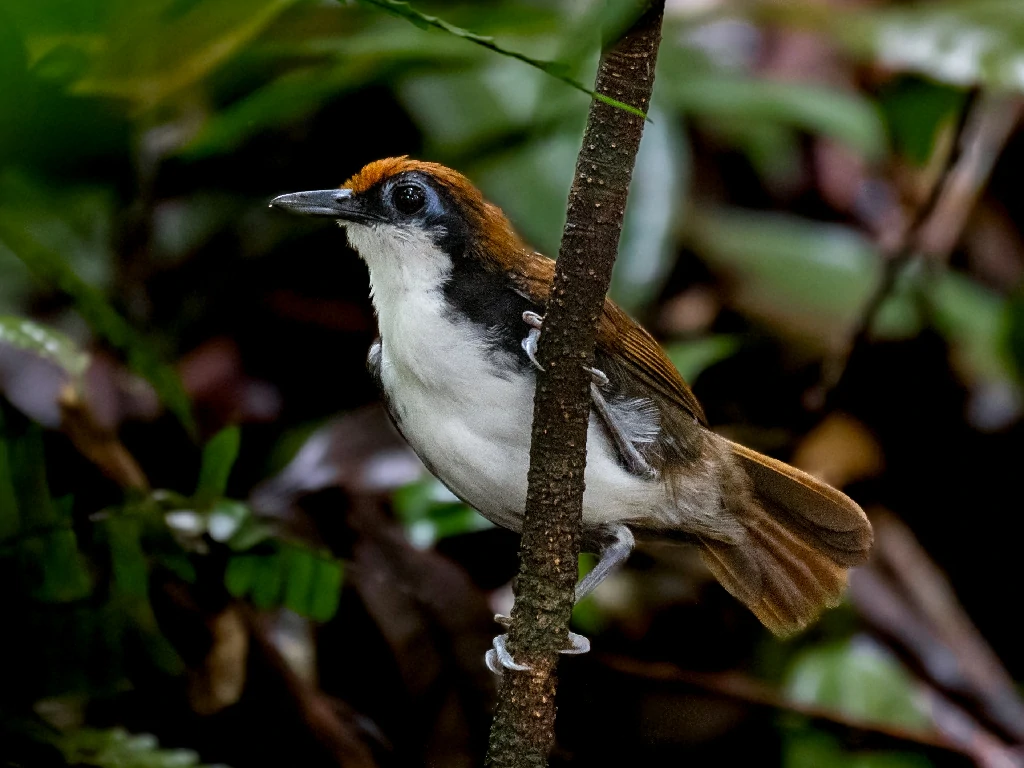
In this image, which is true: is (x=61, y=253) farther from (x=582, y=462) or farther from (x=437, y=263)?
(x=582, y=462)

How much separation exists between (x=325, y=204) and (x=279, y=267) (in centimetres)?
214

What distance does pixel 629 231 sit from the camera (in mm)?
3930

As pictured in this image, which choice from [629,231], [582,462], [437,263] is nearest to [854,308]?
[629,231]

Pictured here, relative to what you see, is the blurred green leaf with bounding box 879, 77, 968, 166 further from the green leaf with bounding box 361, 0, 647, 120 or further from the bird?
the green leaf with bounding box 361, 0, 647, 120

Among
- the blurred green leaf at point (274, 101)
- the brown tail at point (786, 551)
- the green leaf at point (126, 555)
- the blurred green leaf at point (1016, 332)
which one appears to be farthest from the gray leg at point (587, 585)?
the blurred green leaf at point (1016, 332)

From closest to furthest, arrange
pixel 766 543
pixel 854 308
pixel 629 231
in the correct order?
pixel 766 543 < pixel 629 231 < pixel 854 308

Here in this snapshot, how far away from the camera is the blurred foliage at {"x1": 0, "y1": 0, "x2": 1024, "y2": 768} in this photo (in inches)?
91.7

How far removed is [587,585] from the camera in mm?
2359

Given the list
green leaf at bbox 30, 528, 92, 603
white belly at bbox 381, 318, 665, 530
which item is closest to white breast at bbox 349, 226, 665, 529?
white belly at bbox 381, 318, 665, 530

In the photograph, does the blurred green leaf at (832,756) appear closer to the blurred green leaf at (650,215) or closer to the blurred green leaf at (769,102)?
the blurred green leaf at (650,215)

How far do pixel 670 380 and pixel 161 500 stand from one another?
1078 mm

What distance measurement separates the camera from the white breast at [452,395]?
87.5 inches

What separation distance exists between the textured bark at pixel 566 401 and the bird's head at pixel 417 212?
0.55m

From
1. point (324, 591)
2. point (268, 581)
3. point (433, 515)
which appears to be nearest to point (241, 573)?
point (268, 581)
